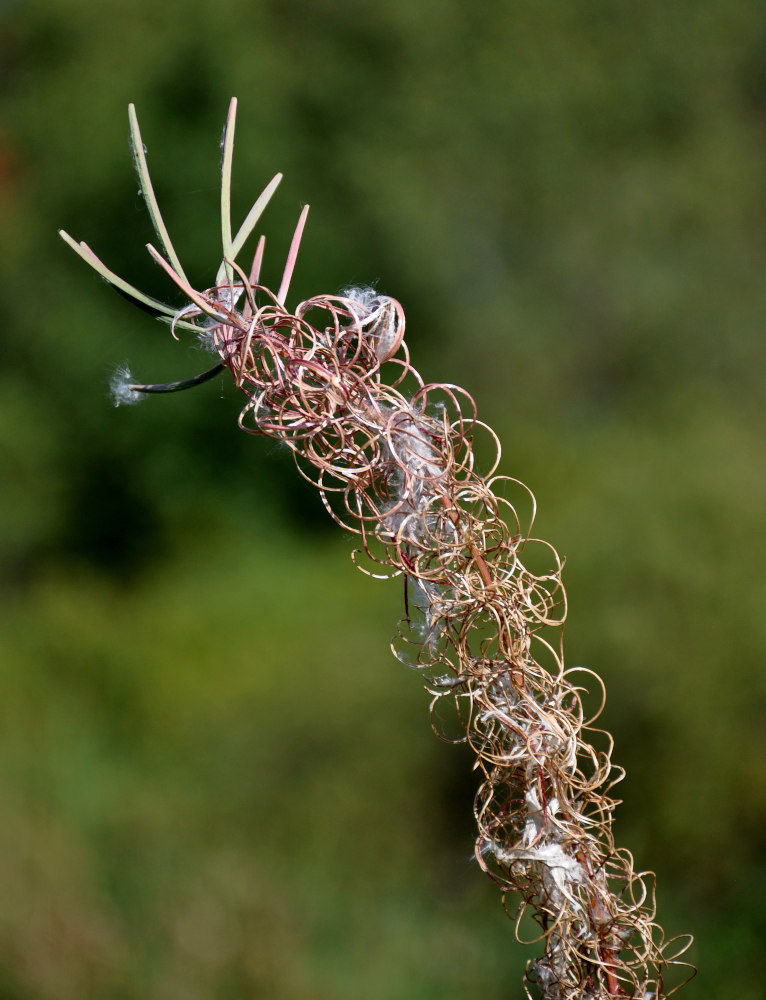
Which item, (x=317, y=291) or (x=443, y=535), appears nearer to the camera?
(x=443, y=535)

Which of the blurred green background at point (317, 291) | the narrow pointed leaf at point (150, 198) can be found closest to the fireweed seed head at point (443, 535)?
the narrow pointed leaf at point (150, 198)

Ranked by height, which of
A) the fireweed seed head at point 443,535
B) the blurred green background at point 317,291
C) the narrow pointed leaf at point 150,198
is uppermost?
the narrow pointed leaf at point 150,198

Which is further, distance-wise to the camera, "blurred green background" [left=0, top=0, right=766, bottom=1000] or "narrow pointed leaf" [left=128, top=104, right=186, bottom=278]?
"blurred green background" [left=0, top=0, right=766, bottom=1000]

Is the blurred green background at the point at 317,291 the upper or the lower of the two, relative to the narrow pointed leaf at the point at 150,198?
lower

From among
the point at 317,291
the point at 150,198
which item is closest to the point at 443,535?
the point at 150,198

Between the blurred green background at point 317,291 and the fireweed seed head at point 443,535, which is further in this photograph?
the blurred green background at point 317,291

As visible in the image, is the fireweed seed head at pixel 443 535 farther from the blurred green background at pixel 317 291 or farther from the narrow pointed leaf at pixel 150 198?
the blurred green background at pixel 317 291

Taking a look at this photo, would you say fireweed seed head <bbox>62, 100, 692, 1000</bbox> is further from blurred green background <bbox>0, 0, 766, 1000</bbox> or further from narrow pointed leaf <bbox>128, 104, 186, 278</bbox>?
blurred green background <bbox>0, 0, 766, 1000</bbox>

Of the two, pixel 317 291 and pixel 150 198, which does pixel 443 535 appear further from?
pixel 317 291

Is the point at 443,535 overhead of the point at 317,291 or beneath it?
overhead

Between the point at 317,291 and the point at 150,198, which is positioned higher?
the point at 150,198

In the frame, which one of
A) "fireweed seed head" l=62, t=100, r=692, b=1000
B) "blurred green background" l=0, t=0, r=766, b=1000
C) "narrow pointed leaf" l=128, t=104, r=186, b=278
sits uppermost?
"narrow pointed leaf" l=128, t=104, r=186, b=278

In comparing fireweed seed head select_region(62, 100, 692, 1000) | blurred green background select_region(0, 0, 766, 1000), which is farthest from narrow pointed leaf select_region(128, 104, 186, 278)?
blurred green background select_region(0, 0, 766, 1000)
